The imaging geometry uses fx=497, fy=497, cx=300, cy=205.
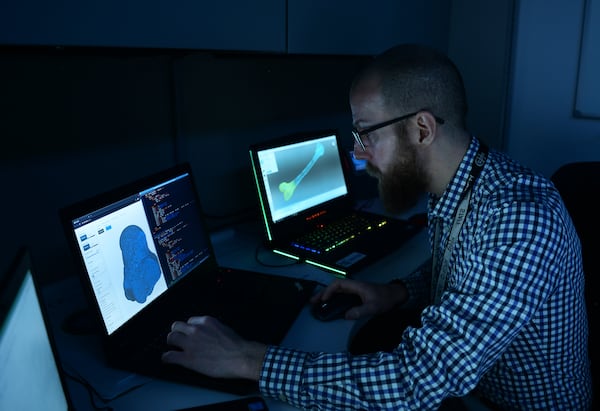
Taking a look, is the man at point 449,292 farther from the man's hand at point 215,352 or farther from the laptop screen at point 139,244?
the laptop screen at point 139,244

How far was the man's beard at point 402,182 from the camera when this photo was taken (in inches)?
43.5

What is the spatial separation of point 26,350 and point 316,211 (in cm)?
116

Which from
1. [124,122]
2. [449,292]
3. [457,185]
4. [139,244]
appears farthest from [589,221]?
[124,122]

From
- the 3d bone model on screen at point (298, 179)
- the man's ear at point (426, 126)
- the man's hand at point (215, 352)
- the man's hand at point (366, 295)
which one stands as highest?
the man's ear at point (426, 126)

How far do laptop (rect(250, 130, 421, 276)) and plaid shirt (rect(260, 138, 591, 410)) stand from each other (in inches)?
18.0

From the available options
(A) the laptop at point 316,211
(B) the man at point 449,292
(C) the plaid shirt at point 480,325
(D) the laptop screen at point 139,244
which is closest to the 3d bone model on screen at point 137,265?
(D) the laptop screen at point 139,244

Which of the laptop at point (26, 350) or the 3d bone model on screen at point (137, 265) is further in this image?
the 3d bone model on screen at point (137, 265)

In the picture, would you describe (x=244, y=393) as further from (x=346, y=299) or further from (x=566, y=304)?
(x=566, y=304)

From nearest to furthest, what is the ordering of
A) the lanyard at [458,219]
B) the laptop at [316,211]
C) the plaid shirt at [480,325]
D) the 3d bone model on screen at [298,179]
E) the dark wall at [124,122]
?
the plaid shirt at [480,325], the lanyard at [458,219], the dark wall at [124,122], the laptop at [316,211], the 3d bone model on screen at [298,179]

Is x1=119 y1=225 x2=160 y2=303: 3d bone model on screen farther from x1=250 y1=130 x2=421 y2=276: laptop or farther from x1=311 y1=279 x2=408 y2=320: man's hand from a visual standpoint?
x1=250 y1=130 x2=421 y2=276: laptop

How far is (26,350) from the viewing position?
555 mm

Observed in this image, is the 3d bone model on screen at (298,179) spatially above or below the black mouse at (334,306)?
above

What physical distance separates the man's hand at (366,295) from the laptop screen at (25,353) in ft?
1.99


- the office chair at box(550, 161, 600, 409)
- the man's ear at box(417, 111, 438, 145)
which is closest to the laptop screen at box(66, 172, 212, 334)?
the man's ear at box(417, 111, 438, 145)
